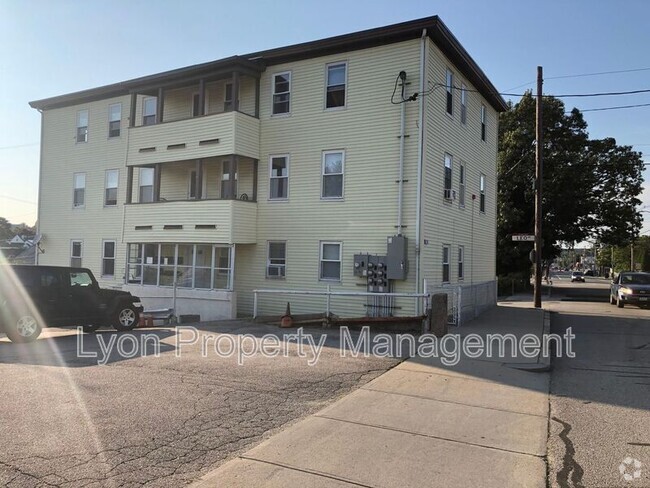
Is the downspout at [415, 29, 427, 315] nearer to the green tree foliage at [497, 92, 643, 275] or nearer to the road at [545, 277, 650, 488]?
the road at [545, 277, 650, 488]

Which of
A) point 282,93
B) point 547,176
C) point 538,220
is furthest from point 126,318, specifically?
point 547,176

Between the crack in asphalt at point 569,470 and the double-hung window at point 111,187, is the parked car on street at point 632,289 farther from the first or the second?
the double-hung window at point 111,187

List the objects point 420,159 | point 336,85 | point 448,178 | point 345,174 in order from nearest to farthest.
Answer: point 420,159 < point 345,174 < point 336,85 < point 448,178

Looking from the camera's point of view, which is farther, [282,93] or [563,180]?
[563,180]

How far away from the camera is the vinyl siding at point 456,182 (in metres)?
15.7

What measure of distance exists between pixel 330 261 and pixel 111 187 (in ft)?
36.9

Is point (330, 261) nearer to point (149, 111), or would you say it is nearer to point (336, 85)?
point (336, 85)

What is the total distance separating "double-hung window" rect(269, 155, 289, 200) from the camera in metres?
17.7

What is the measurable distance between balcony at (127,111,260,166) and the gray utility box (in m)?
6.03

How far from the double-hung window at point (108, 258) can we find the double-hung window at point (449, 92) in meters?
14.5

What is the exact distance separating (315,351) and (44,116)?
2099 cm

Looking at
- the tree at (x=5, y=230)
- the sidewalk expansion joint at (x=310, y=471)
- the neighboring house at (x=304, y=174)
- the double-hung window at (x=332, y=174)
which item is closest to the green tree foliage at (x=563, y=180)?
the neighboring house at (x=304, y=174)

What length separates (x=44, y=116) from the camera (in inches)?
971

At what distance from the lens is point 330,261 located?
54.6 feet
